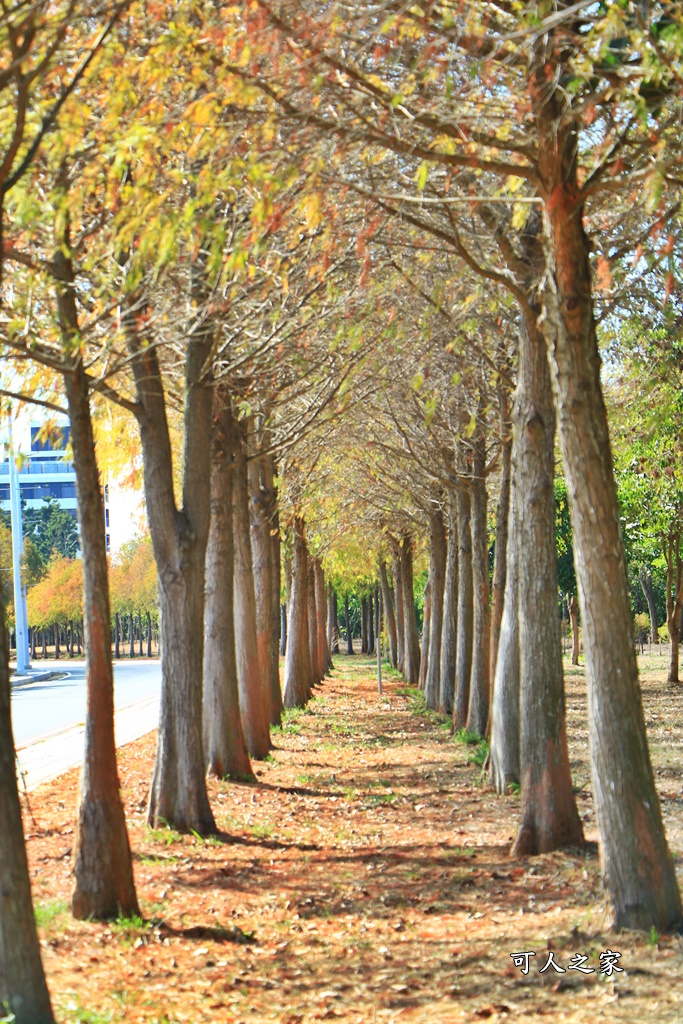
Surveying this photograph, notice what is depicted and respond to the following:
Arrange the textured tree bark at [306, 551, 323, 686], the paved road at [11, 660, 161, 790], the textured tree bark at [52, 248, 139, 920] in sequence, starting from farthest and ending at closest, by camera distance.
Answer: the textured tree bark at [306, 551, 323, 686], the paved road at [11, 660, 161, 790], the textured tree bark at [52, 248, 139, 920]

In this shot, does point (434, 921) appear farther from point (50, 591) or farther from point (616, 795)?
point (50, 591)

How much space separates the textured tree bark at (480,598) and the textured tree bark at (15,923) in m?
14.8

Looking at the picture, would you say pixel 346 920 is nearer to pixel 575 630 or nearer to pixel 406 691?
pixel 406 691

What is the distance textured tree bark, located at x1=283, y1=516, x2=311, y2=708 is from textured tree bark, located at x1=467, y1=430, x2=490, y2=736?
8142mm

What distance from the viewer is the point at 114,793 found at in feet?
26.2

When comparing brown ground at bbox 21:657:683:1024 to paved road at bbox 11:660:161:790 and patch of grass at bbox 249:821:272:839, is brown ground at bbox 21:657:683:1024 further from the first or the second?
paved road at bbox 11:660:161:790

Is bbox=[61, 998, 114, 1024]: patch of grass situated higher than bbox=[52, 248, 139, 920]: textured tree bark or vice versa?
bbox=[52, 248, 139, 920]: textured tree bark

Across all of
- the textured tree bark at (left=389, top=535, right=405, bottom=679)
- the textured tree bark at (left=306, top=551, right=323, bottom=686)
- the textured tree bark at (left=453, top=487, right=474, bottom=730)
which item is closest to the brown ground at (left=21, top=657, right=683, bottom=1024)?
the textured tree bark at (left=453, top=487, right=474, bottom=730)

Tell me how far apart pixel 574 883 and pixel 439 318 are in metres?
8.57

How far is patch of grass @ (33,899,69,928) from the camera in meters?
7.65

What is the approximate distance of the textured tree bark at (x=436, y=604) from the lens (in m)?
29.4

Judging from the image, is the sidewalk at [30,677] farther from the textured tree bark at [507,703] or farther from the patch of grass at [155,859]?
the patch of grass at [155,859]

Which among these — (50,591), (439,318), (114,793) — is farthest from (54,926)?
(50,591)

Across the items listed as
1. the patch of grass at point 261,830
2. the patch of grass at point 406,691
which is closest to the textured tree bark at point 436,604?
the patch of grass at point 406,691
